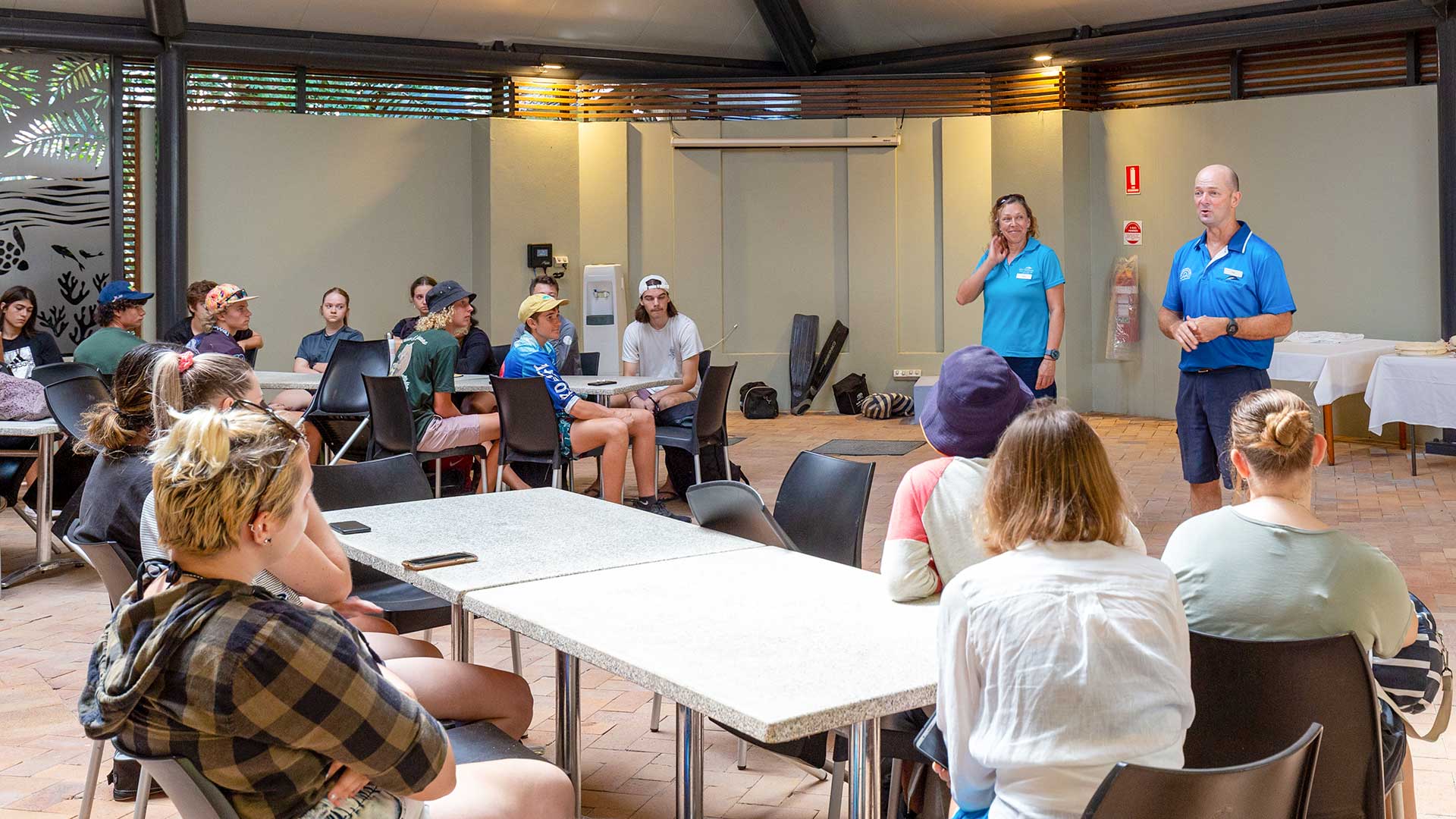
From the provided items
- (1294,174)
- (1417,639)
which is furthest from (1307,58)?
(1417,639)

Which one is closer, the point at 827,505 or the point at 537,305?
the point at 827,505

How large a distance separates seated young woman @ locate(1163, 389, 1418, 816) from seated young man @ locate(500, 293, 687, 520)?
4.36 metres

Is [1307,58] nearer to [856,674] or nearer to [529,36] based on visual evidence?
[529,36]

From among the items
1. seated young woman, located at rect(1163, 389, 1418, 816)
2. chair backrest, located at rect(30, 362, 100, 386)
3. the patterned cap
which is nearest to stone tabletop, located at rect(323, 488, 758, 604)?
seated young woman, located at rect(1163, 389, 1418, 816)

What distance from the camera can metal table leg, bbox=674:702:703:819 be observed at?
8.00 feet

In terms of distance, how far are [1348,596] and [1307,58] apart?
30.0ft

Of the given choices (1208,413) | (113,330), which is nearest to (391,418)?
(113,330)

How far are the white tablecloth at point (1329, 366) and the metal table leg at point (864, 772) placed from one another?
7.12 meters

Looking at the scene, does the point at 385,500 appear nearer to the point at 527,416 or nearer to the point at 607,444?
the point at 527,416

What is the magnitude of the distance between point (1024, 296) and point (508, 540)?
3.45 m

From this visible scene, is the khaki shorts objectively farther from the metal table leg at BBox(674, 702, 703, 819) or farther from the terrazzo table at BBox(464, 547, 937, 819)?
the metal table leg at BBox(674, 702, 703, 819)

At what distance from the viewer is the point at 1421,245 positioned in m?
9.42

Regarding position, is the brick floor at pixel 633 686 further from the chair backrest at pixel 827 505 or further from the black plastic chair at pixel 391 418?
the black plastic chair at pixel 391 418

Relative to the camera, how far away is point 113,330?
699 cm
